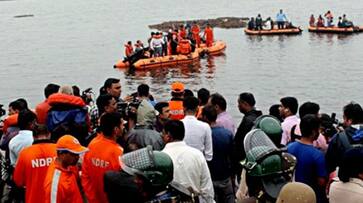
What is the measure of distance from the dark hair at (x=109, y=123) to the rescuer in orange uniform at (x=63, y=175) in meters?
0.34

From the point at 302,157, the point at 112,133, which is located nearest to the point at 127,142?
the point at 112,133

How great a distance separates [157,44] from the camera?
82.1 feet

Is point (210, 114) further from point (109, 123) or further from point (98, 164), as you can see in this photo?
point (98, 164)

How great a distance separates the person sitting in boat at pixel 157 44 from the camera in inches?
964

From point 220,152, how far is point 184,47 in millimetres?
20179

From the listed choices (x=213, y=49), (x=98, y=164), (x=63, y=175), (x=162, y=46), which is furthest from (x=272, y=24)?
(x=63, y=175)

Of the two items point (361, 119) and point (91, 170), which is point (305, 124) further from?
point (91, 170)

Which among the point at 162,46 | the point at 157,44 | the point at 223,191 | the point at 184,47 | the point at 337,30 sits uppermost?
the point at 223,191

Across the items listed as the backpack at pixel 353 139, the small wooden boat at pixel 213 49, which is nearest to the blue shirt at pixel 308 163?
the backpack at pixel 353 139

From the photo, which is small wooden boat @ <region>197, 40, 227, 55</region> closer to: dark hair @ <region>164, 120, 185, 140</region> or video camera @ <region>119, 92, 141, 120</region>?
video camera @ <region>119, 92, 141, 120</region>

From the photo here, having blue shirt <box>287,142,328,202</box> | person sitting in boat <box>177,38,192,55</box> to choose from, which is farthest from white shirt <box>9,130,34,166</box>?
person sitting in boat <box>177,38,192,55</box>

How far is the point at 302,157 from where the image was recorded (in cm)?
479

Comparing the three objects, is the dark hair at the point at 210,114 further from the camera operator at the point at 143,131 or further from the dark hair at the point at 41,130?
the dark hair at the point at 41,130

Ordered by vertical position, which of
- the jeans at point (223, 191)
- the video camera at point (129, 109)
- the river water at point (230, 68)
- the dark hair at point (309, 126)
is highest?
the dark hair at point (309, 126)
